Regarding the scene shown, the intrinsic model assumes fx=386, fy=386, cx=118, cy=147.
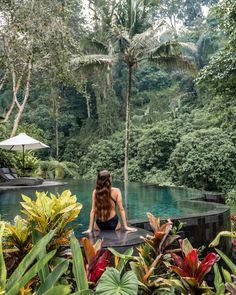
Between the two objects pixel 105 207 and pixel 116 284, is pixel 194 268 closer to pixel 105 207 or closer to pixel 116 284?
pixel 116 284

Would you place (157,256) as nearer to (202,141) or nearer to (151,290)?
(151,290)

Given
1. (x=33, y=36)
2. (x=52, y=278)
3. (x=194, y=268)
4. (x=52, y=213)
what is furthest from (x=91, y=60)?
(x=52, y=278)

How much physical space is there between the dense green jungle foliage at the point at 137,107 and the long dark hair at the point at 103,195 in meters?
5.85

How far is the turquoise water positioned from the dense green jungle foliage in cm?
258

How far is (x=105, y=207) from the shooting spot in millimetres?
4195

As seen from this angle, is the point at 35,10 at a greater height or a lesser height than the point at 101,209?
greater

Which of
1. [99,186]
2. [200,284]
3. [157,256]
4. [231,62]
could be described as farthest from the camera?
[231,62]

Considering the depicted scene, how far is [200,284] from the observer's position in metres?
1.67

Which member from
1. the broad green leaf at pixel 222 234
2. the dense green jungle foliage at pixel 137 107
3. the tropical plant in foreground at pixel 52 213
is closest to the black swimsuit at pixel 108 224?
the tropical plant in foreground at pixel 52 213

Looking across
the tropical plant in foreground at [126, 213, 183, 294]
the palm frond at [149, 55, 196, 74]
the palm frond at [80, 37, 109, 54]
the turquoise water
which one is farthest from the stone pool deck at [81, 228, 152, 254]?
the palm frond at [80, 37, 109, 54]

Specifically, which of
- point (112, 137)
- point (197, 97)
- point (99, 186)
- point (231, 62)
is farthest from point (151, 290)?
point (197, 97)

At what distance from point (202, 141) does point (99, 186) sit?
10.7 m

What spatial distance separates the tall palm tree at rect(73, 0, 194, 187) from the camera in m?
13.8

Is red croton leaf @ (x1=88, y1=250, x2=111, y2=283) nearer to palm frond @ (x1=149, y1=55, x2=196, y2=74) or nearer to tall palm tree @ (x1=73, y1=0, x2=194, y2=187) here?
tall palm tree @ (x1=73, y1=0, x2=194, y2=187)
